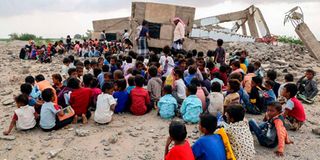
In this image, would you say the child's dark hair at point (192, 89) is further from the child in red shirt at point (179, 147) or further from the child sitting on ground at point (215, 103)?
the child in red shirt at point (179, 147)

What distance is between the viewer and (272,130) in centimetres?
491

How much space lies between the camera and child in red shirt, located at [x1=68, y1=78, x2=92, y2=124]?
19.3 ft

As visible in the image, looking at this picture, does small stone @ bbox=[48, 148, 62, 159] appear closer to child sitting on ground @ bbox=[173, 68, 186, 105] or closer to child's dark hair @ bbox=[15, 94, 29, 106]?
child's dark hair @ bbox=[15, 94, 29, 106]

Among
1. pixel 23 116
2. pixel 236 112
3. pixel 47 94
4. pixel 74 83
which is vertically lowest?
pixel 23 116

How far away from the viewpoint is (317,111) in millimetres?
7320

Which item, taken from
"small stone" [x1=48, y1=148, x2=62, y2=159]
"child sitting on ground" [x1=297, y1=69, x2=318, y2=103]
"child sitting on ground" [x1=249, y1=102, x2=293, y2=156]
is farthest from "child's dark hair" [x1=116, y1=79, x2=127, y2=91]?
"child sitting on ground" [x1=297, y1=69, x2=318, y2=103]

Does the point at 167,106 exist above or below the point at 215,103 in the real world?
below

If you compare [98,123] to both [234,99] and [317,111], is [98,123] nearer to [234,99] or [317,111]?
[234,99]

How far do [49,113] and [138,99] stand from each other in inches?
66.2

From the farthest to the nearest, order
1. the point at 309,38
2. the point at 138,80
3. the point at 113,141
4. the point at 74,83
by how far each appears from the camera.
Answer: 1. the point at 309,38
2. the point at 138,80
3. the point at 74,83
4. the point at 113,141

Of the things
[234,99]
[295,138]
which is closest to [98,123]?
[234,99]

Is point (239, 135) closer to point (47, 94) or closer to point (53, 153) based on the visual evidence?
point (53, 153)

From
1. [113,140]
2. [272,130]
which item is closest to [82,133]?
[113,140]

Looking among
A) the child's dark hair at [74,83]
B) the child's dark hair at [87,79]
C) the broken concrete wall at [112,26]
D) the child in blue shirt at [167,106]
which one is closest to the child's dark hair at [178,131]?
the child in blue shirt at [167,106]
